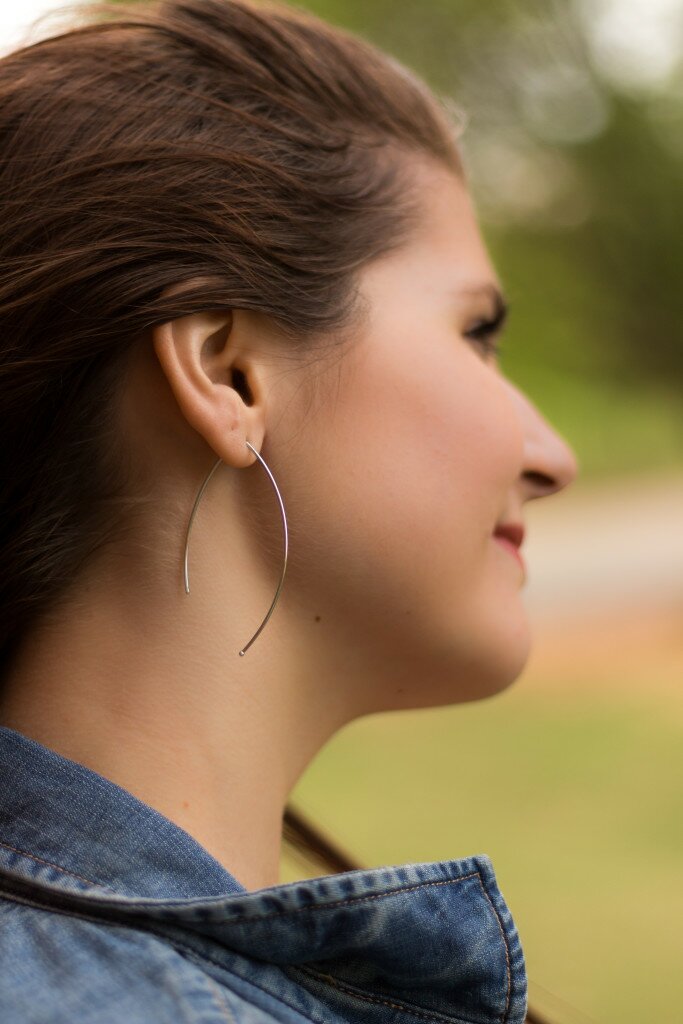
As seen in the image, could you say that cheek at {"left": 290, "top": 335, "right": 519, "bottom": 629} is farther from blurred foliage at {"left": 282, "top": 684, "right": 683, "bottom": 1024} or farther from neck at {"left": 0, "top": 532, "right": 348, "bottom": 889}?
blurred foliage at {"left": 282, "top": 684, "right": 683, "bottom": 1024}

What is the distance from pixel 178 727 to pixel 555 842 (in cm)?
348

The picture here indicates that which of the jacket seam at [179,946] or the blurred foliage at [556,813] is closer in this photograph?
the jacket seam at [179,946]

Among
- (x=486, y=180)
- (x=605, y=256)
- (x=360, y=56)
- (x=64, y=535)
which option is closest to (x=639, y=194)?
(x=605, y=256)

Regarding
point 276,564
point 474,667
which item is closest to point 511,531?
point 474,667

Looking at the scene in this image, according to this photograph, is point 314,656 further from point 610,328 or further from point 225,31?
point 610,328

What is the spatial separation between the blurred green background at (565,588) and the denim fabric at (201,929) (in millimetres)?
2614

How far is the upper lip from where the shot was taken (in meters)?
1.16

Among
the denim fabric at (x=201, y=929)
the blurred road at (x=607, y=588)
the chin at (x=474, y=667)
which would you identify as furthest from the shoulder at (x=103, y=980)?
the blurred road at (x=607, y=588)

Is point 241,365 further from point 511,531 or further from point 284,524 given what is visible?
point 511,531

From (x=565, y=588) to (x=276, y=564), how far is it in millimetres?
6709

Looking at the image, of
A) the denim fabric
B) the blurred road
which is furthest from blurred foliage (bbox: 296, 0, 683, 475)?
the denim fabric

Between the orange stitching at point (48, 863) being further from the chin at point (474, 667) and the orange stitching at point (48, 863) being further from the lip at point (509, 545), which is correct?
the lip at point (509, 545)

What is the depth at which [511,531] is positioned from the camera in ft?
3.83

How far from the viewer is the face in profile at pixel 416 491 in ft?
3.39
